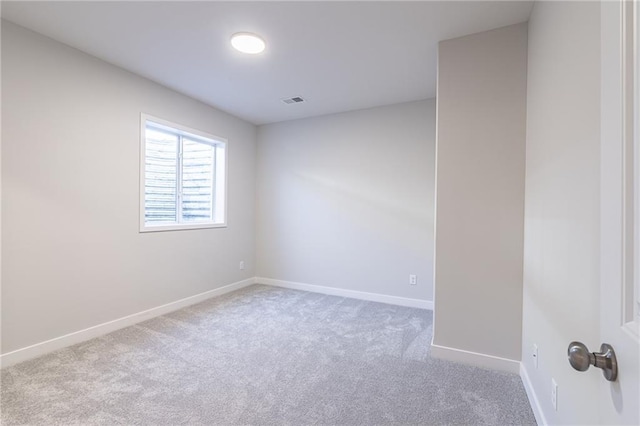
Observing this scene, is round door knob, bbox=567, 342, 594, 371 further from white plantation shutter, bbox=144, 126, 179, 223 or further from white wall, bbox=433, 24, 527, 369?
white plantation shutter, bbox=144, 126, 179, 223

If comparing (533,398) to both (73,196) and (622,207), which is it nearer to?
(622,207)

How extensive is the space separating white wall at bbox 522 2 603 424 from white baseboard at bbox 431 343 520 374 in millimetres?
163

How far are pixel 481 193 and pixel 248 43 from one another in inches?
86.2

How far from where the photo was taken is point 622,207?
0.55m

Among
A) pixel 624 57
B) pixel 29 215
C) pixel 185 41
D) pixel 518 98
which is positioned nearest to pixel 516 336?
pixel 518 98

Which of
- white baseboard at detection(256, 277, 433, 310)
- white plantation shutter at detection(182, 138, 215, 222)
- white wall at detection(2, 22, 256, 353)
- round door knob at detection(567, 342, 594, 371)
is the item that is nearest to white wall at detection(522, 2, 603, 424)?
round door knob at detection(567, 342, 594, 371)

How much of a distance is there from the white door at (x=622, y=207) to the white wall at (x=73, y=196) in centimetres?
326

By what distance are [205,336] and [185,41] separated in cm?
256

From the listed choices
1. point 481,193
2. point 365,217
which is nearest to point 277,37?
point 481,193

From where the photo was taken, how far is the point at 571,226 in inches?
47.8

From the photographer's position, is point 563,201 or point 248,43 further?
point 248,43

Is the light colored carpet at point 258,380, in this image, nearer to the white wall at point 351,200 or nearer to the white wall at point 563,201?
the white wall at point 563,201

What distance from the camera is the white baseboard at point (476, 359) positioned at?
2084 mm

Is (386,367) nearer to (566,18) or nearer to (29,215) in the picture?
(566,18)
